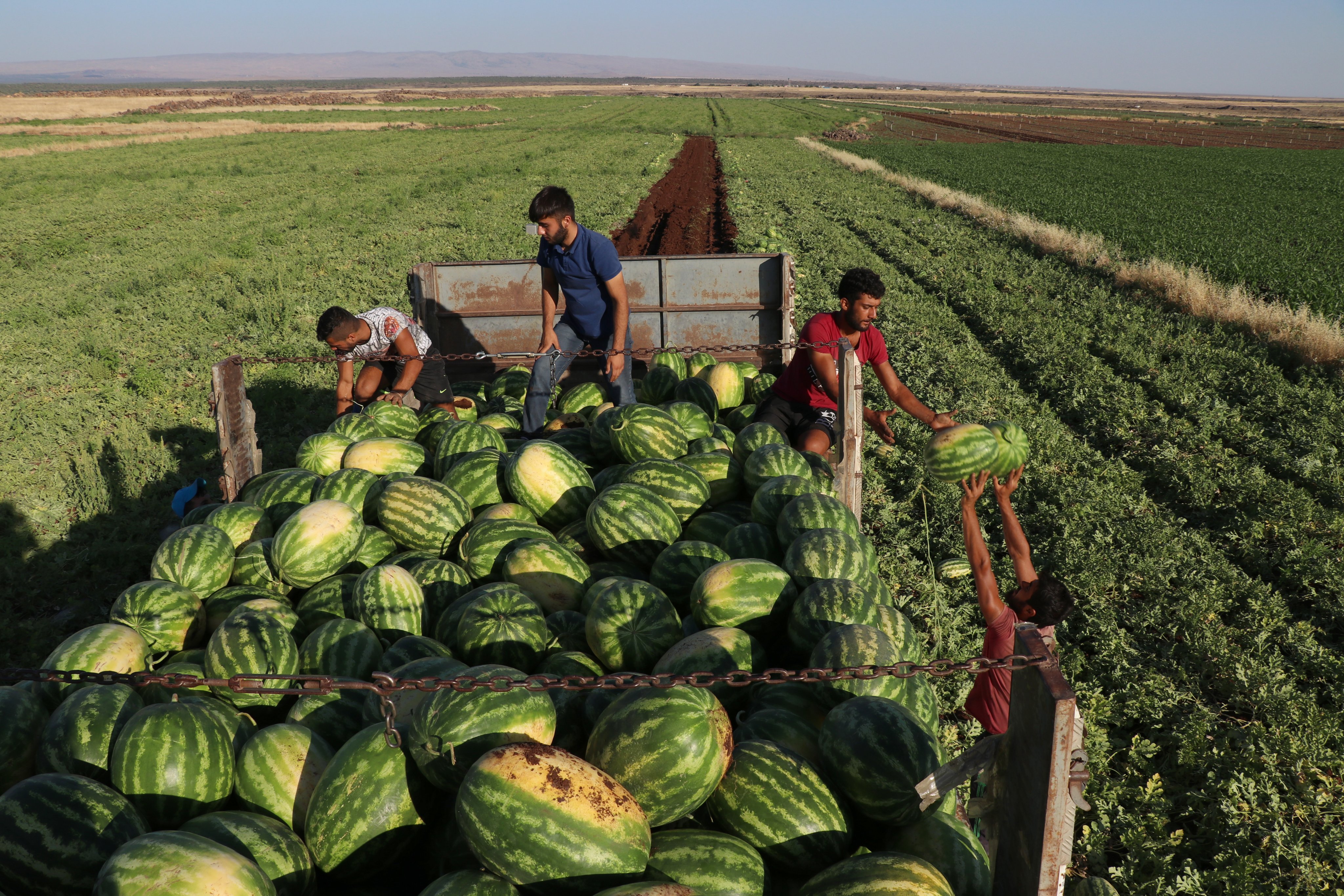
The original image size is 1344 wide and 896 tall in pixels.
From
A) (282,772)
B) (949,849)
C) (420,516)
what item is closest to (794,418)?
(420,516)

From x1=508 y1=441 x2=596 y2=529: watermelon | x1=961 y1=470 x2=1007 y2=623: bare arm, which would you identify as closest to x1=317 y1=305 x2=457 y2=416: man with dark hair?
x1=508 y1=441 x2=596 y2=529: watermelon

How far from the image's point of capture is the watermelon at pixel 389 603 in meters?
3.11

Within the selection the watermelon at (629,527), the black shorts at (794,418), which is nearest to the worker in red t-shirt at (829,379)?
the black shorts at (794,418)

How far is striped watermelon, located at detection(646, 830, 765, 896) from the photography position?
198 cm

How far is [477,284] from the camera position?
7.77 meters

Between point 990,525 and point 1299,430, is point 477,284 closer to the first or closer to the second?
point 990,525

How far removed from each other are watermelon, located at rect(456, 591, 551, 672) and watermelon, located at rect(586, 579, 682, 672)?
0.66 ft

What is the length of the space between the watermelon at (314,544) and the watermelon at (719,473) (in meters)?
1.78

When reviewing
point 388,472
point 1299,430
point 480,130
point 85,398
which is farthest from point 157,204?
point 480,130

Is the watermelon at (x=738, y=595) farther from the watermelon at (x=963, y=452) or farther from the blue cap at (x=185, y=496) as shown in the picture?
the blue cap at (x=185, y=496)

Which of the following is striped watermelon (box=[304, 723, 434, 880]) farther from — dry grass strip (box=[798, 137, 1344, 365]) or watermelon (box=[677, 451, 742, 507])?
dry grass strip (box=[798, 137, 1344, 365])

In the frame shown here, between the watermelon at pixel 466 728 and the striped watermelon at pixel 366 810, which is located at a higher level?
the watermelon at pixel 466 728

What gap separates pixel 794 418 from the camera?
602 centimetres

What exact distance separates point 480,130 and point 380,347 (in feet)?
169
